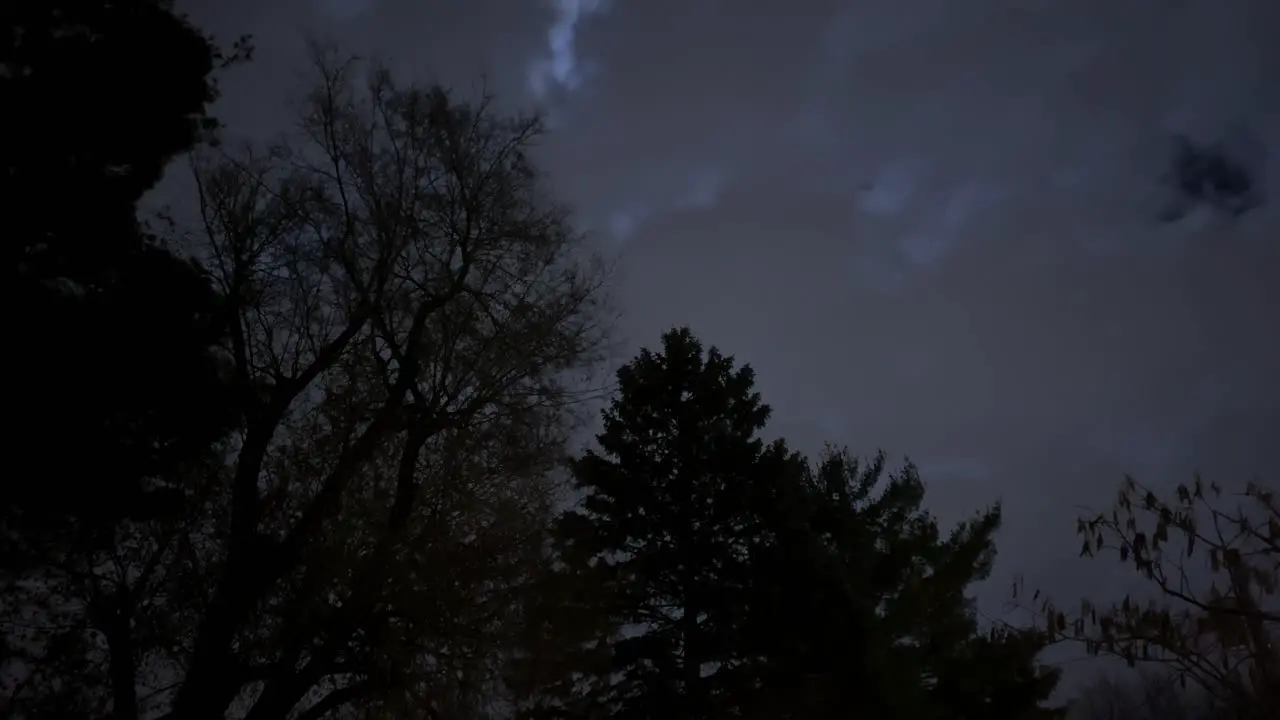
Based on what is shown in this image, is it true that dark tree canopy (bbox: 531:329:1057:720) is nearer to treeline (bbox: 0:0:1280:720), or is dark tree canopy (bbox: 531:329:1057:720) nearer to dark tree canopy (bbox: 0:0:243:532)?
treeline (bbox: 0:0:1280:720)

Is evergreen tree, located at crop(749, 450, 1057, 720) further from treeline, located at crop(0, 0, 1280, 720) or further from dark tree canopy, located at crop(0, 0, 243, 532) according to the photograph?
dark tree canopy, located at crop(0, 0, 243, 532)

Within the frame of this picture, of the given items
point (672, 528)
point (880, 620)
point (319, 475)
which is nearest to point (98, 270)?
point (319, 475)

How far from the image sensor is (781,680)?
13.8 m

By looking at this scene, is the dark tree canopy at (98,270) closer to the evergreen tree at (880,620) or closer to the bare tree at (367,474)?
the bare tree at (367,474)

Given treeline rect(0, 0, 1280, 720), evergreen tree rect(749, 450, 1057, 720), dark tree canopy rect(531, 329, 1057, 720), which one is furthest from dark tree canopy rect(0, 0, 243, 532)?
evergreen tree rect(749, 450, 1057, 720)

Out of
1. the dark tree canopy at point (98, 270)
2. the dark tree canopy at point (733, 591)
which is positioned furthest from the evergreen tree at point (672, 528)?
the dark tree canopy at point (98, 270)

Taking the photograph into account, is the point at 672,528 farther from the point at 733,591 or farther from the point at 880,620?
the point at 880,620

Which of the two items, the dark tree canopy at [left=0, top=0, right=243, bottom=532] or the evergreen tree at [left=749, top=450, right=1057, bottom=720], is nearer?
the dark tree canopy at [left=0, top=0, right=243, bottom=532]

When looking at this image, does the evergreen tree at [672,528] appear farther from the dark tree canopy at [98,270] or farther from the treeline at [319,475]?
the dark tree canopy at [98,270]

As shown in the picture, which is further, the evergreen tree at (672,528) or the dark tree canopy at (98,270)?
the evergreen tree at (672,528)

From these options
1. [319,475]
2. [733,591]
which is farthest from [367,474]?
[733,591]

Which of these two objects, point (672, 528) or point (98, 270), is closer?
point (98, 270)

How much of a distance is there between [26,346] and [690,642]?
10.5 m

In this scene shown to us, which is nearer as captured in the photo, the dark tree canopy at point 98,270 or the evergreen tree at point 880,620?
the dark tree canopy at point 98,270
